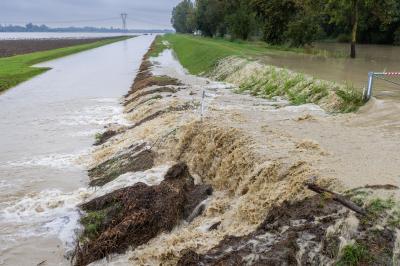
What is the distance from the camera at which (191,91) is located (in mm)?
23453

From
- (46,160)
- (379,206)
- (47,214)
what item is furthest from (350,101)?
(46,160)

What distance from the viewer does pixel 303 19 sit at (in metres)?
41.9

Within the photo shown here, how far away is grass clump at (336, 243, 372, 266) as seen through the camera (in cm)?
597

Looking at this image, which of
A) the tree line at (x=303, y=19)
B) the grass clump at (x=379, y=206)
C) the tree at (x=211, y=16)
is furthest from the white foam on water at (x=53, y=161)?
the tree at (x=211, y=16)

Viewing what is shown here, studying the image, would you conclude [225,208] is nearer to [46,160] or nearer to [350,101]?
[350,101]

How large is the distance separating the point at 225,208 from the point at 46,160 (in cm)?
799

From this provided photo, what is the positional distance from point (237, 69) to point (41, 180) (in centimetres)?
1757

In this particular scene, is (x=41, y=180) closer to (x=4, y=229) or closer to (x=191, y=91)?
(x=4, y=229)

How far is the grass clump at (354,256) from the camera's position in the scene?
5.97 meters

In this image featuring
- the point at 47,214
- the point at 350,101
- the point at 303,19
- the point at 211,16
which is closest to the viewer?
the point at 47,214

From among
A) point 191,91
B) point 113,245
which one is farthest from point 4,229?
point 191,91

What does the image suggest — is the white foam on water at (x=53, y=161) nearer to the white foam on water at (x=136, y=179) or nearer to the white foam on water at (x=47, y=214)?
the white foam on water at (x=47, y=214)

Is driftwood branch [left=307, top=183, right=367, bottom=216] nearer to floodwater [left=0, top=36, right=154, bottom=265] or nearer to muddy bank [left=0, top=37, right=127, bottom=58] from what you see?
floodwater [left=0, top=36, right=154, bottom=265]

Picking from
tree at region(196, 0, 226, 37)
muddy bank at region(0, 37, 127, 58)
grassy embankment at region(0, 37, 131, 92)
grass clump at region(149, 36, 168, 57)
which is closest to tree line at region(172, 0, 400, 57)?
tree at region(196, 0, 226, 37)
